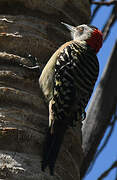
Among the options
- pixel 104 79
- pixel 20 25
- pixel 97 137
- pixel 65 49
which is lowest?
pixel 97 137

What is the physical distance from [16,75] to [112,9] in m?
2.41

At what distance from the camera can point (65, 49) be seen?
360 cm

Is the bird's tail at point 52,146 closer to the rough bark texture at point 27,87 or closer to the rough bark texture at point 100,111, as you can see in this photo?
the rough bark texture at point 27,87

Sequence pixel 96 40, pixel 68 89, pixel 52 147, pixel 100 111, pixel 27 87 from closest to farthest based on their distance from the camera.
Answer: pixel 52 147 → pixel 27 87 → pixel 68 89 → pixel 100 111 → pixel 96 40

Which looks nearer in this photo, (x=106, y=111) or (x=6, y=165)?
(x=6, y=165)

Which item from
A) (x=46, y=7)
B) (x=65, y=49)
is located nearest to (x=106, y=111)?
(x=65, y=49)

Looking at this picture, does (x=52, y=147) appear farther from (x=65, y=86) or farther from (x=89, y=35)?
(x=89, y=35)

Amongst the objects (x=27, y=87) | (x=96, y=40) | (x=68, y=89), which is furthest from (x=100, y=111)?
(x=27, y=87)

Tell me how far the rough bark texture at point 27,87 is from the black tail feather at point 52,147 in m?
0.04

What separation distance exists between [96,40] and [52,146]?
1869 mm

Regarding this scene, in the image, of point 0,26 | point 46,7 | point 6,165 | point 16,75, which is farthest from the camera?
point 46,7

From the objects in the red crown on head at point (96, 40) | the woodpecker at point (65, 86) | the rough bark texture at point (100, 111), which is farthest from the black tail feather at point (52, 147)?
the red crown on head at point (96, 40)

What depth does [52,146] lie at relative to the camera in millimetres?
2785

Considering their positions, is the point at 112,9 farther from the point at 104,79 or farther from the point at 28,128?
the point at 28,128
